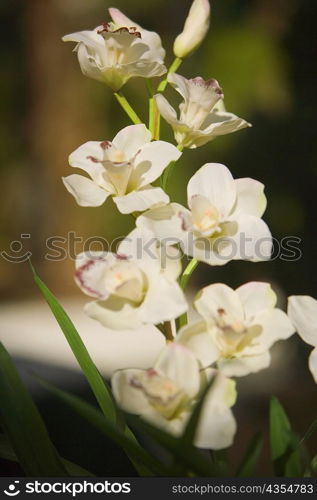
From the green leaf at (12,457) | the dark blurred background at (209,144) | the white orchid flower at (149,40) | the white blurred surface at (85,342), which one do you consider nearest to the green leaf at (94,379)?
the green leaf at (12,457)

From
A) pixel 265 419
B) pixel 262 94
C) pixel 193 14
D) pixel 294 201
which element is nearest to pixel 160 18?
pixel 262 94

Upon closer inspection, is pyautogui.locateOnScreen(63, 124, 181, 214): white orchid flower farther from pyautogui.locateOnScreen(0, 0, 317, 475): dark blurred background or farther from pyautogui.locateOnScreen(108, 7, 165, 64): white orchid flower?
pyautogui.locateOnScreen(0, 0, 317, 475): dark blurred background

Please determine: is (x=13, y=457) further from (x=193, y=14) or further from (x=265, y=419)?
(x=265, y=419)

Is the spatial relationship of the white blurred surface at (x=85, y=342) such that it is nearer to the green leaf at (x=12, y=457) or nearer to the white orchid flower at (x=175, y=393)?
the green leaf at (x=12, y=457)

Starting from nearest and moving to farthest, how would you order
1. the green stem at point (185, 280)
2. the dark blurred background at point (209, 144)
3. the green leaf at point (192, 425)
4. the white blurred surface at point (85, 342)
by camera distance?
the green leaf at point (192, 425)
the green stem at point (185, 280)
the dark blurred background at point (209, 144)
the white blurred surface at point (85, 342)

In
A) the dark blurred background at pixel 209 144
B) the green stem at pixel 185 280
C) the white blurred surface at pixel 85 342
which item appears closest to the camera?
the green stem at pixel 185 280

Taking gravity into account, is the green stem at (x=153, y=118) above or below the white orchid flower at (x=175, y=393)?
above

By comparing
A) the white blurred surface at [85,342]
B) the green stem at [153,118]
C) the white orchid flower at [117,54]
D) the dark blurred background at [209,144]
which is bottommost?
the white blurred surface at [85,342]

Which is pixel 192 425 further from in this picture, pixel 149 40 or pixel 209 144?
pixel 209 144
